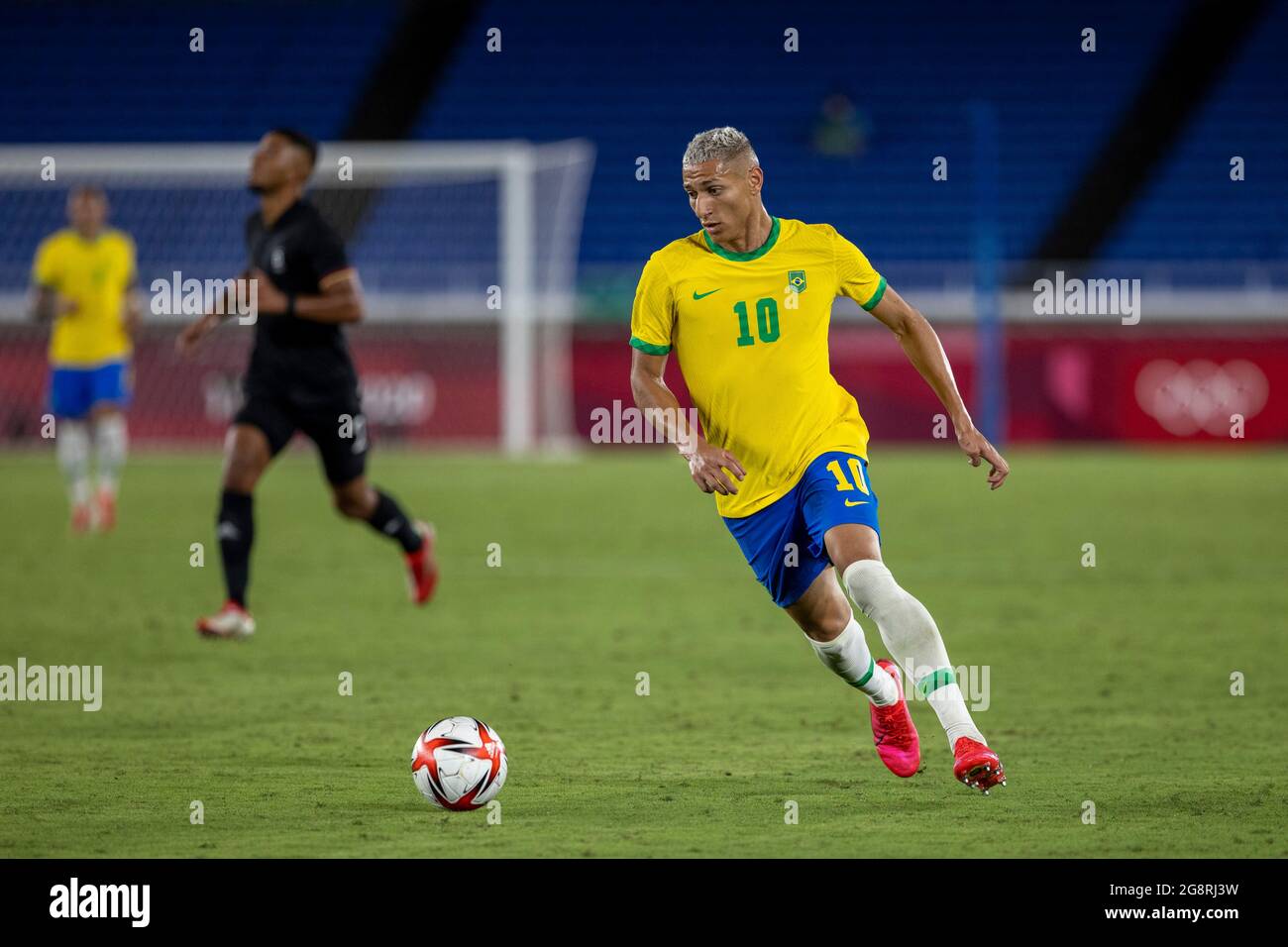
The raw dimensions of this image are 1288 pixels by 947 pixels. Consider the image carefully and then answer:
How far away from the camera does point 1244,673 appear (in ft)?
29.1

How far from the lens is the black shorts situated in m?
9.88

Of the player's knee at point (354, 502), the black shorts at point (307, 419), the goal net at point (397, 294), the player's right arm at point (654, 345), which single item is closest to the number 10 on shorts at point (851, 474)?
the player's right arm at point (654, 345)

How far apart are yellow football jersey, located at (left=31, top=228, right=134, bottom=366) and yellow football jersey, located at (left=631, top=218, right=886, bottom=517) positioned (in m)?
10.7

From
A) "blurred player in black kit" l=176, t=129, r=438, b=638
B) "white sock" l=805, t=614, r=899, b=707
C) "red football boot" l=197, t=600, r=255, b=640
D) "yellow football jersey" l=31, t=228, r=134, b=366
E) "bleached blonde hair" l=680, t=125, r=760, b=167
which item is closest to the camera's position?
"bleached blonde hair" l=680, t=125, r=760, b=167

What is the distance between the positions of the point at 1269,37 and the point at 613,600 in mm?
21251

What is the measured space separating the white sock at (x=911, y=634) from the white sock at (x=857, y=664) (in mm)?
536

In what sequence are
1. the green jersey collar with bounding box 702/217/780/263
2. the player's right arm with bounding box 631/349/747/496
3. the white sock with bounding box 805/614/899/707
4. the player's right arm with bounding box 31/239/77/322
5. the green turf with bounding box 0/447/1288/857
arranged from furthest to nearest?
the player's right arm with bounding box 31/239/77/322
the white sock with bounding box 805/614/899/707
the green jersey collar with bounding box 702/217/780/263
the player's right arm with bounding box 631/349/747/496
the green turf with bounding box 0/447/1288/857

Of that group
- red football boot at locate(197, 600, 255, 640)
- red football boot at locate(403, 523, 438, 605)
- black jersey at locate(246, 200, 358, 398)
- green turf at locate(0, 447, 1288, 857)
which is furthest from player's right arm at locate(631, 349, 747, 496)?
red football boot at locate(403, 523, 438, 605)

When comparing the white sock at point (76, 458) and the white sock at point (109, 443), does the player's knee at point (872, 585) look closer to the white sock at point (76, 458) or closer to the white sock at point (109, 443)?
the white sock at point (76, 458)

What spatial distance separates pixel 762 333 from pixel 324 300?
3914 millimetres

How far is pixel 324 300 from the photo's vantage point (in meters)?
9.77

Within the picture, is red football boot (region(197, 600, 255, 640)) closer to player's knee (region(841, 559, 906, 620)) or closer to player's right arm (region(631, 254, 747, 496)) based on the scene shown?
player's right arm (region(631, 254, 747, 496))
